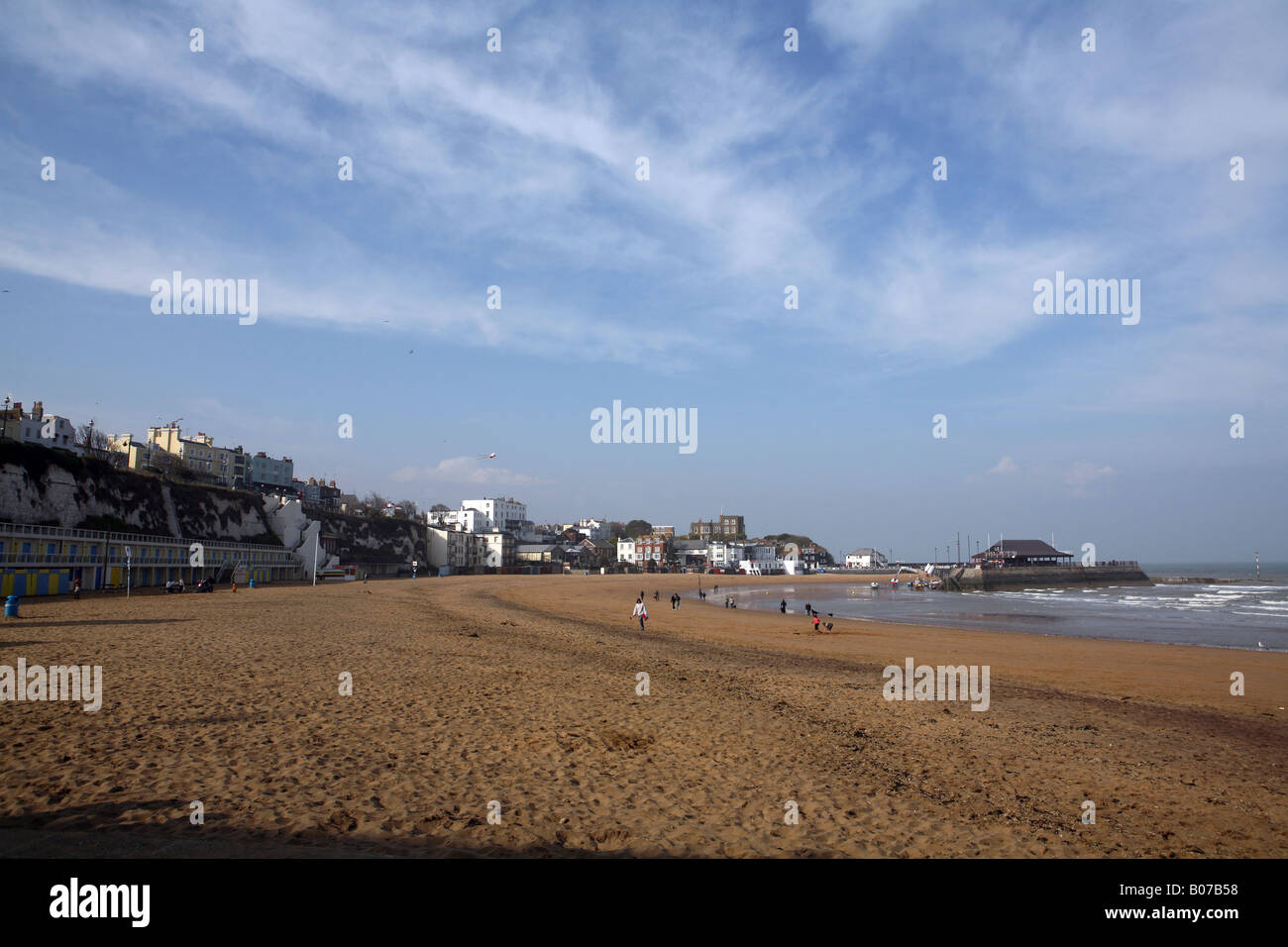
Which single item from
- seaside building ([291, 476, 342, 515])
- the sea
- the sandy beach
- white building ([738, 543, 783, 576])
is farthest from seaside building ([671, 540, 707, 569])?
the sandy beach

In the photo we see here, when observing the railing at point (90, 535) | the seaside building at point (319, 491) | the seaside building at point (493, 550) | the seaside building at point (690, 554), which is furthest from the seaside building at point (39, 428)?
the seaside building at point (690, 554)

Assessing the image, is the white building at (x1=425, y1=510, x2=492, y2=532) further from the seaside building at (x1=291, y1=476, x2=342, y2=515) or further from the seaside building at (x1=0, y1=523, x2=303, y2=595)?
the seaside building at (x1=0, y1=523, x2=303, y2=595)

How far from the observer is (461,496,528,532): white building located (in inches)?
6245

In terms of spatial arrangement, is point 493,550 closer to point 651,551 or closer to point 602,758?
point 651,551

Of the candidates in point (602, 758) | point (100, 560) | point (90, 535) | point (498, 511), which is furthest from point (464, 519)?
point (602, 758)

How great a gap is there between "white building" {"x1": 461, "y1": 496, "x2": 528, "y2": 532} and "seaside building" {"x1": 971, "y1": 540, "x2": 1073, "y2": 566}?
344 feet

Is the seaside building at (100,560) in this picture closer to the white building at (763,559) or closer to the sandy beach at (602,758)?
the sandy beach at (602,758)

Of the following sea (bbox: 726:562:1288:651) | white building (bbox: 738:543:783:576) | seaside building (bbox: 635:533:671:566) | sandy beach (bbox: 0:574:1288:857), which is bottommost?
white building (bbox: 738:543:783:576)

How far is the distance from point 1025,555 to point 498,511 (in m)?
114
